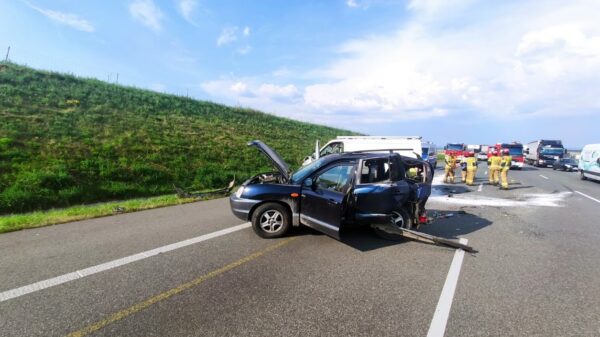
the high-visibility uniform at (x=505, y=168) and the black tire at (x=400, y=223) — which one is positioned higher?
the high-visibility uniform at (x=505, y=168)

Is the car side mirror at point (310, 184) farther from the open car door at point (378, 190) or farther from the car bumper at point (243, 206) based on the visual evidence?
the car bumper at point (243, 206)

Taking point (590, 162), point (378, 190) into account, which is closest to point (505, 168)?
point (590, 162)

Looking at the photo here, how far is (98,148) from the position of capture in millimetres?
14211

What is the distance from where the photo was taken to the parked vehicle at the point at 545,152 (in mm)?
31281

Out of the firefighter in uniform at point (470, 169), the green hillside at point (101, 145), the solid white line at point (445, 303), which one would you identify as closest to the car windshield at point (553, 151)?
the firefighter in uniform at point (470, 169)

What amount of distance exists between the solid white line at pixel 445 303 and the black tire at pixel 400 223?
1222mm

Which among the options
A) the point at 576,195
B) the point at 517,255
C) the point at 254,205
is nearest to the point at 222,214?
the point at 254,205

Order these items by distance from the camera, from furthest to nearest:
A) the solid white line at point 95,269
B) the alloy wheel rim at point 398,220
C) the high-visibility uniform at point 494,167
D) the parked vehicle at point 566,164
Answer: the parked vehicle at point 566,164 → the high-visibility uniform at point 494,167 → the alloy wheel rim at point 398,220 → the solid white line at point 95,269

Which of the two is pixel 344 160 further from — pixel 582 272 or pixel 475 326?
pixel 582 272

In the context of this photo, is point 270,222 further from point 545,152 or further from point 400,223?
point 545,152

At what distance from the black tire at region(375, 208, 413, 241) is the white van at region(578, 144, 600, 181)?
17.3m

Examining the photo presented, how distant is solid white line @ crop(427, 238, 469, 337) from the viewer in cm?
315

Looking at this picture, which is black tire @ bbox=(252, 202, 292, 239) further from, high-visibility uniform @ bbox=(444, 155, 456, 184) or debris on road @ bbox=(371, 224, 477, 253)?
high-visibility uniform @ bbox=(444, 155, 456, 184)

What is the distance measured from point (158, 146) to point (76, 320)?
14600 mm
